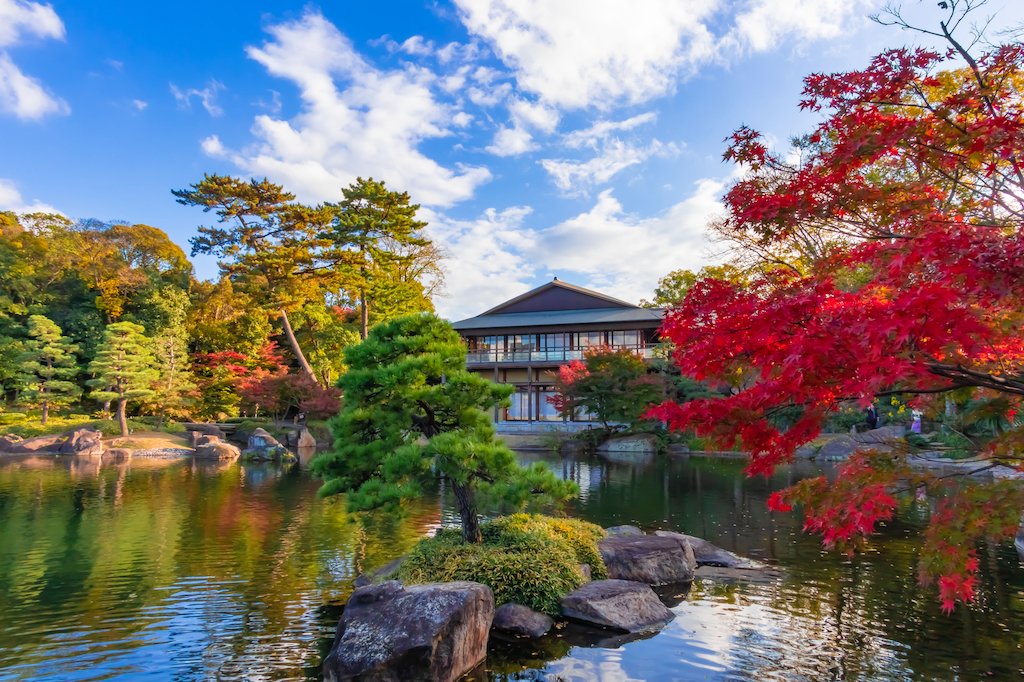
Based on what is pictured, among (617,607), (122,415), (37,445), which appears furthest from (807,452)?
(37,445)

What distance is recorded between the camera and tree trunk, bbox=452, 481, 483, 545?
→ 6.76 meters

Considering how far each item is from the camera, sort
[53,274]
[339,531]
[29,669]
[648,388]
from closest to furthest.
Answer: [29,669] < [339,531] < [648,388] < [53,274]

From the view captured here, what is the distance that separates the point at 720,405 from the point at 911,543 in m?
7.81

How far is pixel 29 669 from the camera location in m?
4.95

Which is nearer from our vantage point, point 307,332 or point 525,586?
point 525,586

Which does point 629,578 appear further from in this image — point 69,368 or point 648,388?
point 69,368

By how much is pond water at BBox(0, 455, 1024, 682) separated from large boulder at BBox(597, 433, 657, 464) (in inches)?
443

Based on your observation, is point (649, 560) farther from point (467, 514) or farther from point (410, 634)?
point (410, 634)

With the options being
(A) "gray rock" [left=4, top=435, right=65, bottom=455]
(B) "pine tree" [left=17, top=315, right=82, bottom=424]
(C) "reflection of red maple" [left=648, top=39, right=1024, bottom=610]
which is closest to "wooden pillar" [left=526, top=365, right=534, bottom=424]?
(A) "gray rock" [left=4, top=435, right=65, bottom=455]

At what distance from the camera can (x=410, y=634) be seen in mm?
4676

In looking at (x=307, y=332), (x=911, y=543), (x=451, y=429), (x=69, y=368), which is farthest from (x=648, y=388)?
(x=69, y=368)

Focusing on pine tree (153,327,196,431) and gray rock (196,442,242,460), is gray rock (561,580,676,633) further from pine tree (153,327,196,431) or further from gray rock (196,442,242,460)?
pine tree (153,327,196,431)

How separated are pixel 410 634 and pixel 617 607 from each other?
90.8 inches

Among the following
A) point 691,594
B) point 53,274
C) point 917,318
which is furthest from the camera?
point 53,274
